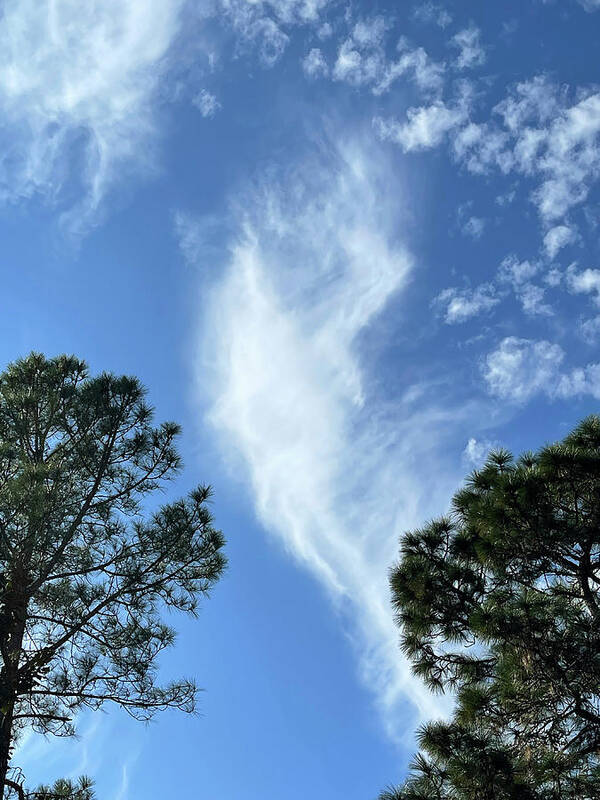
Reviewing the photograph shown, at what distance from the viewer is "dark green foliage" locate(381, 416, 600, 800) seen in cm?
760

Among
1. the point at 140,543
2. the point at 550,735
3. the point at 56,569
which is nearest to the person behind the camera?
the point at 550,735

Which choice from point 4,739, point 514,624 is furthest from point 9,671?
point 514,624

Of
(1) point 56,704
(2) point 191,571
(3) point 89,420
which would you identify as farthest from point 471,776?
(3) point 89,420

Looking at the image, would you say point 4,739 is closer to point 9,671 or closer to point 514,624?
point 9,671

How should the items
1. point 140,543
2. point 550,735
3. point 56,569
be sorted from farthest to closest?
1. point 140,543
2. point 56,569
3. point 550,735

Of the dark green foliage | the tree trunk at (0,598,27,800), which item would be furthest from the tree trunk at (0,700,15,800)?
the dark green foliage

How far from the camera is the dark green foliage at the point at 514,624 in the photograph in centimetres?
760

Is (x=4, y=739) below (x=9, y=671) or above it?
below

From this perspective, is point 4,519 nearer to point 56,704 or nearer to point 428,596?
point 56,704

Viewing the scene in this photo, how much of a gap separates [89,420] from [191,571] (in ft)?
9.74

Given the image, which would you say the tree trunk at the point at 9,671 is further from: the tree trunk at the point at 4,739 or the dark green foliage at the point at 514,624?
the dark green foliage at the point at 514,624

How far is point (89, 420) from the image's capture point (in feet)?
34.1

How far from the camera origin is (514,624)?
7.63 metres

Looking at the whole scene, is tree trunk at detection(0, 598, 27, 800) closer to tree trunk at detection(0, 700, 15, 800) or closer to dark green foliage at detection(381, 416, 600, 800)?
tree trunk at detection(0, 700, 15, 800)
